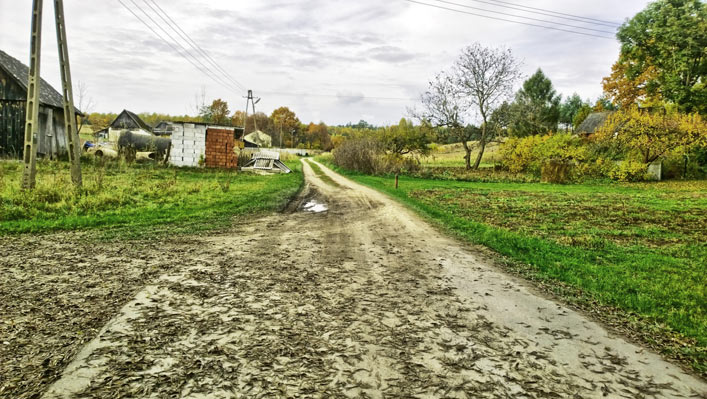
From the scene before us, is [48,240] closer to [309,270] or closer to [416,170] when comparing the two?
[309,270]

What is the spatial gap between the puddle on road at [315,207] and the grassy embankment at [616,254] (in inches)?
116

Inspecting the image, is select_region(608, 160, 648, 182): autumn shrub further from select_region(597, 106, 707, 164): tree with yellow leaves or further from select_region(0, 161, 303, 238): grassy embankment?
select_region(0, 161, 303, 238): grassy embankment

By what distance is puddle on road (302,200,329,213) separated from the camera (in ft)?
40.1

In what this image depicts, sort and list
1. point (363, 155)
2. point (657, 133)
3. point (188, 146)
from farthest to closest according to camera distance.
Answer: point (363, 155)
point (188, 146)
point (657, 133)

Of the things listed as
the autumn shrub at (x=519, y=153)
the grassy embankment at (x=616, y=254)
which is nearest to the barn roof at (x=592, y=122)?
the autumn shrub at (x=519, y=153)

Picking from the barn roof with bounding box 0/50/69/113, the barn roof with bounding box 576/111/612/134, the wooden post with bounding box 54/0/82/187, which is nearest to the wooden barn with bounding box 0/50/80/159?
the barn roof with bounding box 0/50/69/113

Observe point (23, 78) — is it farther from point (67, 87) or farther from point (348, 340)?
point (348, 340)

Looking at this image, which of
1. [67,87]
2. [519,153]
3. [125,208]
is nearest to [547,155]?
[519,153]

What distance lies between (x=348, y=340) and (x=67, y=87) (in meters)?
13.0

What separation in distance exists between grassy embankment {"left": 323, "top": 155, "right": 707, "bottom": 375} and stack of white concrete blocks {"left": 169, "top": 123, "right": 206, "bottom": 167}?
57.6ft

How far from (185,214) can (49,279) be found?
5334 mm

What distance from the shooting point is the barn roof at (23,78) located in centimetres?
2222

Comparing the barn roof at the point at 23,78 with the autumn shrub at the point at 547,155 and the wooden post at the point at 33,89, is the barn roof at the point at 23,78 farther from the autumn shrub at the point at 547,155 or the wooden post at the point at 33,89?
the autumn shrub at the point at 547,155

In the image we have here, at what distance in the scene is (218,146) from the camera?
1057 inches
